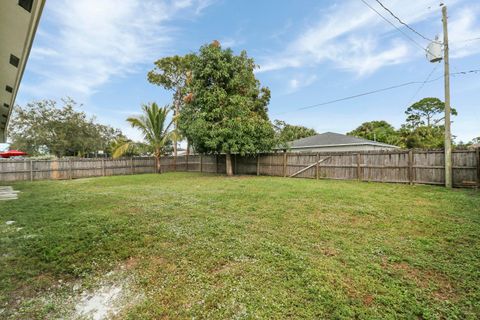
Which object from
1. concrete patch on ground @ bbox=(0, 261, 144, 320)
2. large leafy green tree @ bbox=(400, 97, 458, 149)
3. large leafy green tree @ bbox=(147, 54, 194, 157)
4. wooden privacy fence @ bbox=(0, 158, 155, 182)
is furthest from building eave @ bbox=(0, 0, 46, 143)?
large leafy green tree @ bbox=(400, 97, 458, 149)

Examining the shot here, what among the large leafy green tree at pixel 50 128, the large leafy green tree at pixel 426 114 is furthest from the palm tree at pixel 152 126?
the large leafy green tree at pixel 426 114

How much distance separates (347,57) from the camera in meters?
14.0

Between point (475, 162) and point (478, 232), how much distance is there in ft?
19.5

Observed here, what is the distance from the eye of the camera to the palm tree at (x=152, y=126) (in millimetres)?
16859

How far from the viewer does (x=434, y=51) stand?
335 inches

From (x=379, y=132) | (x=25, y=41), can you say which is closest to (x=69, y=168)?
(x=25, y=41)

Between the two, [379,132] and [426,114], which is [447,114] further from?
[426,114]

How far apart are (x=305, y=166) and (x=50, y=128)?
28.1 m

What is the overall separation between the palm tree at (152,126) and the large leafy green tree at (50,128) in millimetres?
14531

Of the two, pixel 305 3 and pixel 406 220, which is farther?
pixel 305 3

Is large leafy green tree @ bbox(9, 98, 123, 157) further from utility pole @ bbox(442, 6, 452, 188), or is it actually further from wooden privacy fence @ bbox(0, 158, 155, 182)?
utility pole @ bbox(442, 6, 452, 188)

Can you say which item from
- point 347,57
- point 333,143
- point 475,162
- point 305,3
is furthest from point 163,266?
point 333,143

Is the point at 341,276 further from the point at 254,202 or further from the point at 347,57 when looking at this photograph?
the point at 347,57

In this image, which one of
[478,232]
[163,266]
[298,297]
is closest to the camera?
[298,297]
